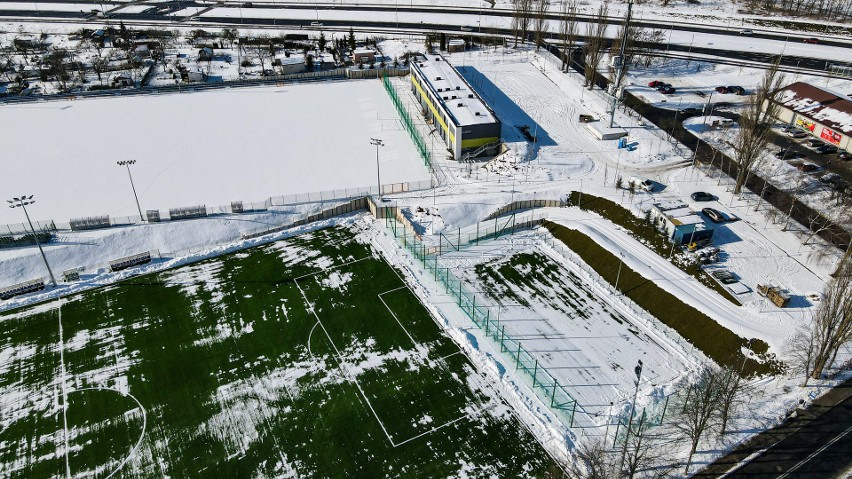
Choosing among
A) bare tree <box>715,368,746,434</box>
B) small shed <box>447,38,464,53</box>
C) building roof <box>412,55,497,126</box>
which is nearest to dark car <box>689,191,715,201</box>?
building roof <box>412,55,497,126</box>

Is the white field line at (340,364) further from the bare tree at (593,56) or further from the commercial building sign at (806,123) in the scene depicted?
the commercial building sign at (806,123)

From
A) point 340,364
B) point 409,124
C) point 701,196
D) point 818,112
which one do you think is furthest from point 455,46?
point 340,364

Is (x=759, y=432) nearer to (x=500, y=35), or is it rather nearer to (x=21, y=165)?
(x=21, y=165)

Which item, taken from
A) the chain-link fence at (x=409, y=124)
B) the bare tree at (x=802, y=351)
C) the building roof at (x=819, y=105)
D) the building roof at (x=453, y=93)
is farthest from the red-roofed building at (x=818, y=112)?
the chain-link fence at (x=409, y=124)

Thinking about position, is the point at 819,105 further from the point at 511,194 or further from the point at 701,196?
the point at 511,194

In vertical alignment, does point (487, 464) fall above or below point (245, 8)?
below

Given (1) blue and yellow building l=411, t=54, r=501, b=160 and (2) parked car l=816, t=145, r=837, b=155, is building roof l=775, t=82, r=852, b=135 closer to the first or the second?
(2) parked car l=816, t=145, r=837, b=155

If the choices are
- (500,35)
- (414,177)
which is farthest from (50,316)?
(500,35)
